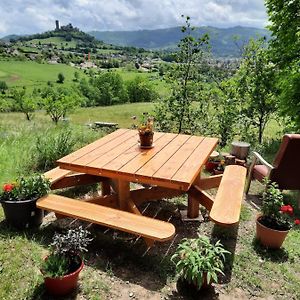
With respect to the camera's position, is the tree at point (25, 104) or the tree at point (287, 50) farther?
the tree at point (25, 104)

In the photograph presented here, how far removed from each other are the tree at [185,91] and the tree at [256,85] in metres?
1.62

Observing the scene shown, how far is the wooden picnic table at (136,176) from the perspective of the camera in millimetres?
3109

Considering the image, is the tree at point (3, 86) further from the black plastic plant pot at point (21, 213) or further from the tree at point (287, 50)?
the black plastic plant pot at point (21, 213)

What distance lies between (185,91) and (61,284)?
5.84 metres

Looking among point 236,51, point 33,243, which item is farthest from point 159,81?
point 33,243

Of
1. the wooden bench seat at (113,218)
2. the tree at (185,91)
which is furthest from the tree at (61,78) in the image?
the wooden bench seat at (113,218)

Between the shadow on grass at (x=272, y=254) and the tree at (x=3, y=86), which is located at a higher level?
the shadow on grass at (x=272, y=254)

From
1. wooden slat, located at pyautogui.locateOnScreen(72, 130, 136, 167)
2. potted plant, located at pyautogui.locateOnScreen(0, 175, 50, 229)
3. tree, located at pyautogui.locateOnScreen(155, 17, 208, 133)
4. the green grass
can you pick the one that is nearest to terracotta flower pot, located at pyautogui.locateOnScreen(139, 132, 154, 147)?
wooden slat, located at pyautogui.locateOnScreen(72, 130, 136, 167)

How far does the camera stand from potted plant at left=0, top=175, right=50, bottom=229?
142 inches

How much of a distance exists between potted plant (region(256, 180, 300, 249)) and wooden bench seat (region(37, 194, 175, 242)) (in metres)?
1.24

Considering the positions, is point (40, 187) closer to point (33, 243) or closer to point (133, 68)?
point (33, 243)

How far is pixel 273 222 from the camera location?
361cm

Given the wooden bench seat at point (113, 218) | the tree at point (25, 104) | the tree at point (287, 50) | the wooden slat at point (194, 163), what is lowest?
the tree at point (25, 104)

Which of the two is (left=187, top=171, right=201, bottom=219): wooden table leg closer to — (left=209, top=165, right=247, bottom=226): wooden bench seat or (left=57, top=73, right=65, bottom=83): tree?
(left=209, top=165, right=247, bottom=226): wooden bench seat
